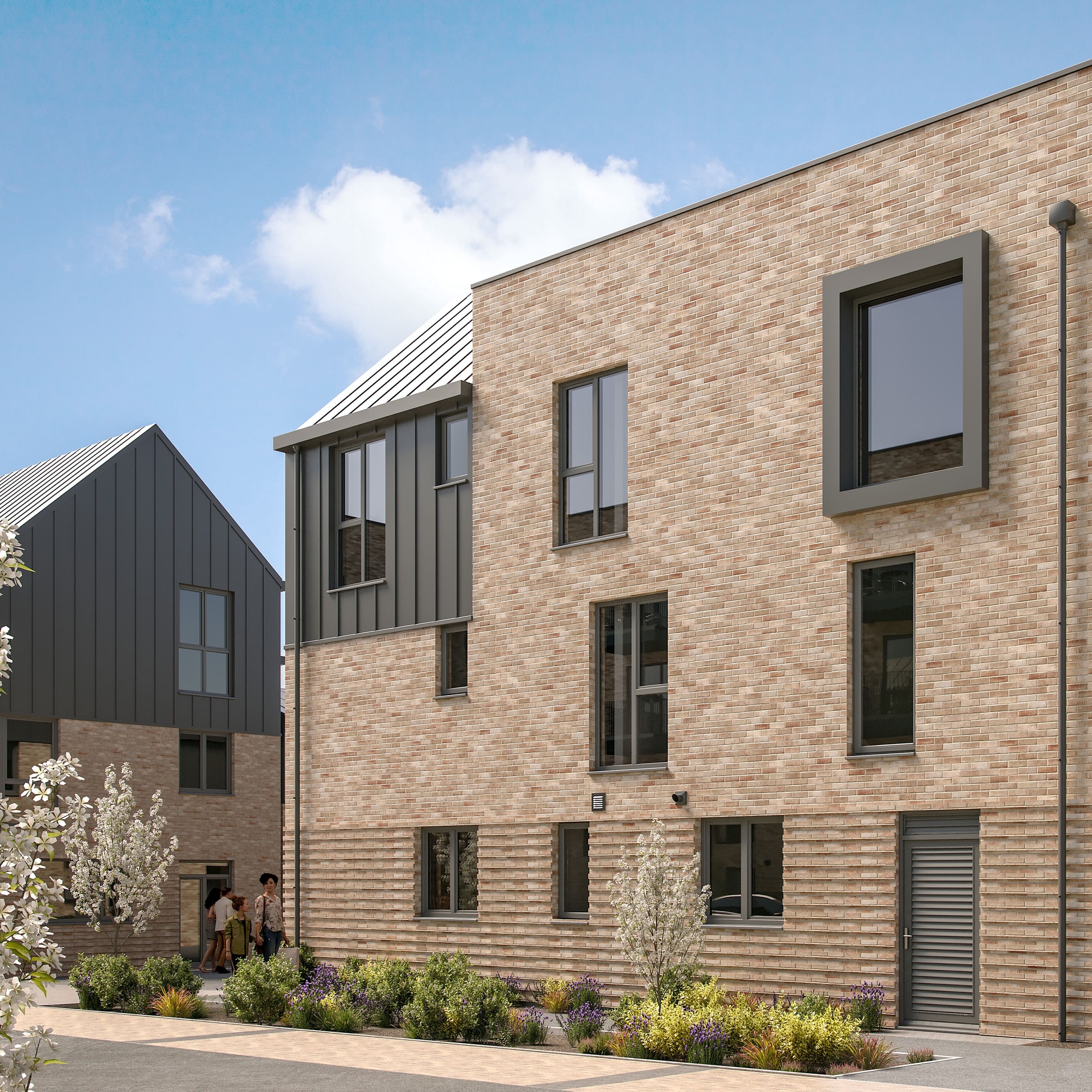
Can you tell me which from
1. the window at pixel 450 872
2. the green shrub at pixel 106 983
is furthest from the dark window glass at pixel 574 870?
the green shrub at pixel 106 983

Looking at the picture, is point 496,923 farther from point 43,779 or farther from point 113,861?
point 43,779

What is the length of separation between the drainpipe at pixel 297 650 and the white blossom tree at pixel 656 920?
7.78 metres

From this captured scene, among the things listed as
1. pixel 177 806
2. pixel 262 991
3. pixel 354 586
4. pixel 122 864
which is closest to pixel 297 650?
pixel 354 586

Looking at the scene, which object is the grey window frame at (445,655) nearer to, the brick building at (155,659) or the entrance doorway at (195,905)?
the brick building at (155,659)

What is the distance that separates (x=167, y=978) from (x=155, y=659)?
40.5 ft

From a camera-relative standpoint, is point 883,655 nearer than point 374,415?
Yes

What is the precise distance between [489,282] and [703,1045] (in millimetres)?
11413

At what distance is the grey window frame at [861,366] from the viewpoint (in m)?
14.4

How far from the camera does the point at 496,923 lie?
61.0ft

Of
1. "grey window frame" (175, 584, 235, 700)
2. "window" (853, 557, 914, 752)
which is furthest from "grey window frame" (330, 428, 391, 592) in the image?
"grey window frame" (175, 584, 235, 700)

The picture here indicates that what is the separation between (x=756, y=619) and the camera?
16.2m

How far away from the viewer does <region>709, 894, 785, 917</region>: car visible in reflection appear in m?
15.8

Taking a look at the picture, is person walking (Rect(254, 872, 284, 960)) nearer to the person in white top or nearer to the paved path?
the person in white top

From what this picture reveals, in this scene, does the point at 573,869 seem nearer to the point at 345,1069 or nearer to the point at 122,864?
the point at 345,1069
